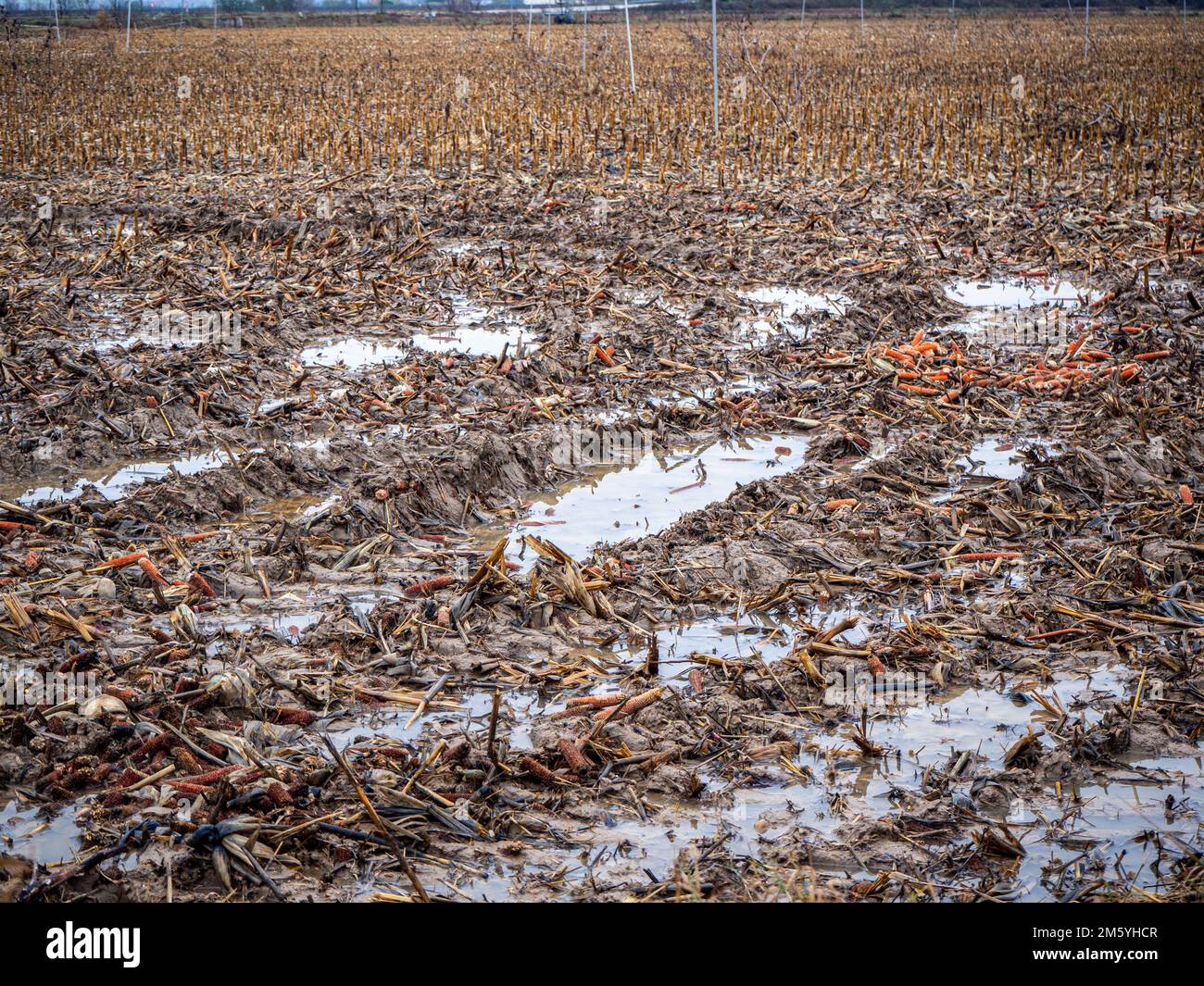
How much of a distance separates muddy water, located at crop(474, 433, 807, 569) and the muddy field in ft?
0.11

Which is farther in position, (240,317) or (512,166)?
(512,166)

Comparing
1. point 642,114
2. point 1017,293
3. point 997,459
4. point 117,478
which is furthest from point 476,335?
point 642,114

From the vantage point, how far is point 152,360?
804 cm

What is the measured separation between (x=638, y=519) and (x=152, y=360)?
423 centimetres

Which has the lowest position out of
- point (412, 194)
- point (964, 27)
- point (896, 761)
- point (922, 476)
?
point (896, 761)

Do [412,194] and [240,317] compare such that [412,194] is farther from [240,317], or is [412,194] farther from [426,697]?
[426,697]

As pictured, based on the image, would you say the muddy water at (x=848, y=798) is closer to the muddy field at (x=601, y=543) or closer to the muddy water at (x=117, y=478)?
the muddy field at (x=601, y=543)

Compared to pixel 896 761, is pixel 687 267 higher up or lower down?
higher up

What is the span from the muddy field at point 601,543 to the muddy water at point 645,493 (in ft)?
0.11

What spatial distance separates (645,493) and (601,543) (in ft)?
2.87

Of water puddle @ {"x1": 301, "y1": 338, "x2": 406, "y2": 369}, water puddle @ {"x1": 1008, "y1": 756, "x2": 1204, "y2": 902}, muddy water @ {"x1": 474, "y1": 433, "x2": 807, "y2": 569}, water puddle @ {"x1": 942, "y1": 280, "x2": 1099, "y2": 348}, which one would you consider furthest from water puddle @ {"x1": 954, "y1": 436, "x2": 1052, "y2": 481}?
water puddle @ {"x1": 301, "y1": 338, "x2": 406, "y2": 369}

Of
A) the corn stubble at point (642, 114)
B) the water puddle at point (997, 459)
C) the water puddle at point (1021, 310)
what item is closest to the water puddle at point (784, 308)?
the water puddle at point (1021, 310)

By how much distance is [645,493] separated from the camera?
21.2 feet
